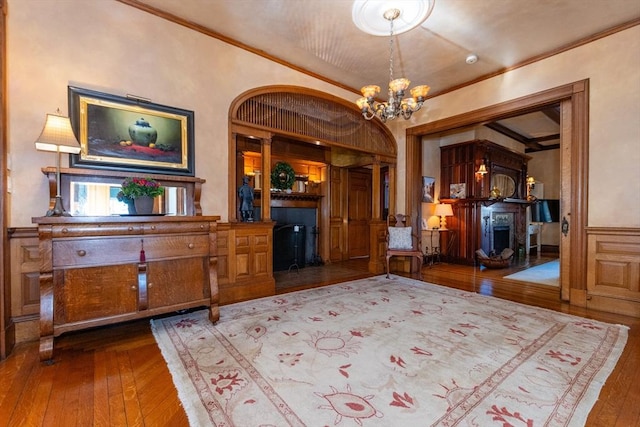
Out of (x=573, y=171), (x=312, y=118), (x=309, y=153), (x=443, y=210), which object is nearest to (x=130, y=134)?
(x=312, y=118)

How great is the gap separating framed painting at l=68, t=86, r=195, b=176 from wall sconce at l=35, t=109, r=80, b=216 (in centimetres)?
31

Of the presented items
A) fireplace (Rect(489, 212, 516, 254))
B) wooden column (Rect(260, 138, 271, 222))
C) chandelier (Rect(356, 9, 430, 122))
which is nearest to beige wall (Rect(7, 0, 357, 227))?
wooden column (Rect(260, 138, 271, 222))

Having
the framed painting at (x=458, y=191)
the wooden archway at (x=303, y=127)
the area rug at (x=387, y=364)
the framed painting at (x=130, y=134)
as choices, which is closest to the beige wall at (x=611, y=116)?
the area rug at (x=387, y=364)

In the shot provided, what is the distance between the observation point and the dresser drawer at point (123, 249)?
2.11 metres

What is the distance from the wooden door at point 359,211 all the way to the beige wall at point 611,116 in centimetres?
415

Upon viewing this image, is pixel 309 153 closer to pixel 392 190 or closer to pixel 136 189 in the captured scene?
pixel 392 190

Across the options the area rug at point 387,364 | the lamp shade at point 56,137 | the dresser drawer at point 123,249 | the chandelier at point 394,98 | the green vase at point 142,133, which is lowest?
the area rug at point 387,364

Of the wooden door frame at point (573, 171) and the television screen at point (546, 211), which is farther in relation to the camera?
the television screen at point (546, 211)

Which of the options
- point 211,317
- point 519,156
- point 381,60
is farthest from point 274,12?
A: point 519,156

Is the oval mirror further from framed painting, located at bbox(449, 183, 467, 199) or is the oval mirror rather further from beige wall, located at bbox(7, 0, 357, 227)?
beige wall, located at bbox(7, 0, 357, 227)

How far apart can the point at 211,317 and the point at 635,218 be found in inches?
190

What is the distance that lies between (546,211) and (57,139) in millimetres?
11541

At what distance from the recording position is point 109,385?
1758mm

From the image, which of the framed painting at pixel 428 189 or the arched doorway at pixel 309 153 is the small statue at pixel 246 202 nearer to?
the arched doorway at pixel 309 153
